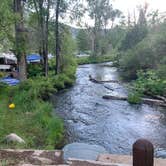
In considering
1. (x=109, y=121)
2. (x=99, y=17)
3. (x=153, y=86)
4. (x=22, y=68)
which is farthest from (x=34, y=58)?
(x=99, y=17)

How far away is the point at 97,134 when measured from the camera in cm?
744

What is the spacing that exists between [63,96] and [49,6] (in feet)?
22.8

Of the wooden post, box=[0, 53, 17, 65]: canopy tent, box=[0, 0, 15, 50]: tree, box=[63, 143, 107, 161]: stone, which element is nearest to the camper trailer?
box=[0, 53, 17, 65]: canopy tent

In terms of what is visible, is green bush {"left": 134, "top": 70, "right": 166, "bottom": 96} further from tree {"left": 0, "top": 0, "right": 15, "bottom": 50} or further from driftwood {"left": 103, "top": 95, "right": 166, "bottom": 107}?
tree {"left": 0, "top": 0, "right": 15, "bottom": 50}

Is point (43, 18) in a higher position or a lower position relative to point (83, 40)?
lower

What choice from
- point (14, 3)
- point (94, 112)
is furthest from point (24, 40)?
point (94, 112)

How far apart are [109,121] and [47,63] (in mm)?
8766

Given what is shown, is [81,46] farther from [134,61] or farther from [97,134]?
[97,134]

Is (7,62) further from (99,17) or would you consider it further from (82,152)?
(99,17)

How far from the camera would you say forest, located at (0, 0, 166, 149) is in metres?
6.76

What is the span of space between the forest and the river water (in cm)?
59

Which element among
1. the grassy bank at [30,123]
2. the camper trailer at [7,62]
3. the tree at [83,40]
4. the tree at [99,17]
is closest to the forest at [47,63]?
the grassy bank at [30,123]

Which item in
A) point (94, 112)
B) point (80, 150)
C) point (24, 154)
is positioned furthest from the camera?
point (94, 112)

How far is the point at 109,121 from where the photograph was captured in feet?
28.7
